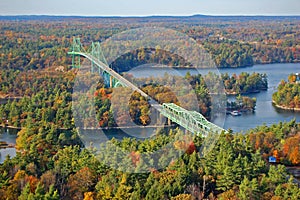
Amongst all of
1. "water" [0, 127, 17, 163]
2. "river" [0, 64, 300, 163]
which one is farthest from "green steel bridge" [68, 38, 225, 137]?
"water" [0, 127, 17, 163]

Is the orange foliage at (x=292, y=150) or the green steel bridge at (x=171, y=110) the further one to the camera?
the green steel bridge at (x=171, y=110)

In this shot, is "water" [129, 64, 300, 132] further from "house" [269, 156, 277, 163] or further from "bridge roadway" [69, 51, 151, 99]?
"house" [269, 156, 277, 163]

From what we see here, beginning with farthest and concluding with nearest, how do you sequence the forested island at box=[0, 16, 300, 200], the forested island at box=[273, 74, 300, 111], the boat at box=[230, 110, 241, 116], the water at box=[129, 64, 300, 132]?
the forested island at box=[273, 74, 300, 111] < the boat at box=[230, 110, 241, 116] < the water at box=[129, 64, 300, 132] < the forested island at box=[0, 16, 300, 200]

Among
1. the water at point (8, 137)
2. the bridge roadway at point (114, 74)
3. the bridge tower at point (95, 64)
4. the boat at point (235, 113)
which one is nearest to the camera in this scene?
the water at point (8, 137)

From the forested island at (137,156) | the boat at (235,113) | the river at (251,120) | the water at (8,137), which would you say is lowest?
the water at (8,137)

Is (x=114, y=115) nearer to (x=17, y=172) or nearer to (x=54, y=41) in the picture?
(x=17, y=172)

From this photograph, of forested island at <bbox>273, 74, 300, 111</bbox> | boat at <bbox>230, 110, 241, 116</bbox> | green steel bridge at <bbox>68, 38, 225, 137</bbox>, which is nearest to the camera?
green steel bridge at <bbox>68, 38, 225, 137</bbox>

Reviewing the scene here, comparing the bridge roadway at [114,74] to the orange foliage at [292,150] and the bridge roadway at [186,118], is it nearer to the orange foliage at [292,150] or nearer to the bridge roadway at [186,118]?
the bridge roadway at [186,118]

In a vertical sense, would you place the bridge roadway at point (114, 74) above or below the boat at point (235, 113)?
above

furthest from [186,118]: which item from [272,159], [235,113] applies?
[272,159]

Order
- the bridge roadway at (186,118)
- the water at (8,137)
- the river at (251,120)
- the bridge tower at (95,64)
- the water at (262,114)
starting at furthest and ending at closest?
1. the bridge tower at (95,64)
2. the water at (262,114)
3. the river at (251,120)
4. the bridge roadway at (186,118)
5. the water at (8,137)

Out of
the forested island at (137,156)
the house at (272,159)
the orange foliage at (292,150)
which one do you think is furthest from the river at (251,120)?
the house at (272,159)

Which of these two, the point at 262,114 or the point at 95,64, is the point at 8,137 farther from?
the point at 95,64
